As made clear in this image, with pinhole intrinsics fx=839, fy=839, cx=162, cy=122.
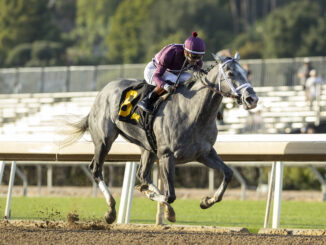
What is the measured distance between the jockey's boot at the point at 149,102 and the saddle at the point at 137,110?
0.05m

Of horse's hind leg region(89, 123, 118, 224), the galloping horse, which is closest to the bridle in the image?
the galloping horse

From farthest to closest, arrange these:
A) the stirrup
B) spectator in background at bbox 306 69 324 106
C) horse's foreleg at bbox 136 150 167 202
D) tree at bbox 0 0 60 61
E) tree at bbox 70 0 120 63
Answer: tree at bbox 70 0 120 63 → tree at bbox 0 0 60 61 → spectator in background at bbox 306 69 324 106 → horse's foreleg at bbox 136 150 167 202 → the stirrup

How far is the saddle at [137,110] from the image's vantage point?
7.35 meters

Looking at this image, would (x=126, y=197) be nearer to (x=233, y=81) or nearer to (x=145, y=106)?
(x=145, y=106)

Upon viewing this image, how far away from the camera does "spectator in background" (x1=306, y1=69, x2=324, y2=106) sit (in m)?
17.6

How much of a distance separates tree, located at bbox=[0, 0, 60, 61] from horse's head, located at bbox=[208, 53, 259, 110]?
54.8 m

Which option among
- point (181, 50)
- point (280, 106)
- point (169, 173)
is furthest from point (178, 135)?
point (280, 106)

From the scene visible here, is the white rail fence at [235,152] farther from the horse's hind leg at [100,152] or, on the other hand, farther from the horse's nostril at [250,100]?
the horse's nostril at [250,100]

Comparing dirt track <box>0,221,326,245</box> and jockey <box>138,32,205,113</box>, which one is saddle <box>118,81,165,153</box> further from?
dirt track <box>0,221,326,245</box>

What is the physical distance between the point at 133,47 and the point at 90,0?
73.6ft

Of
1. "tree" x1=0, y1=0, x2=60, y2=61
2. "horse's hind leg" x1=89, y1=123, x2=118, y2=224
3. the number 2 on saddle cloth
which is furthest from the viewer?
"tree" x1=0, y1=0, x2=60, y2=61

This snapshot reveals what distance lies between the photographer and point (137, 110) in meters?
7.55

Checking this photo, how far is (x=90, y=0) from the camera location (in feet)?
267

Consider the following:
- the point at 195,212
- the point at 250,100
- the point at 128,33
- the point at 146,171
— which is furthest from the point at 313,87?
the point at 128,33
